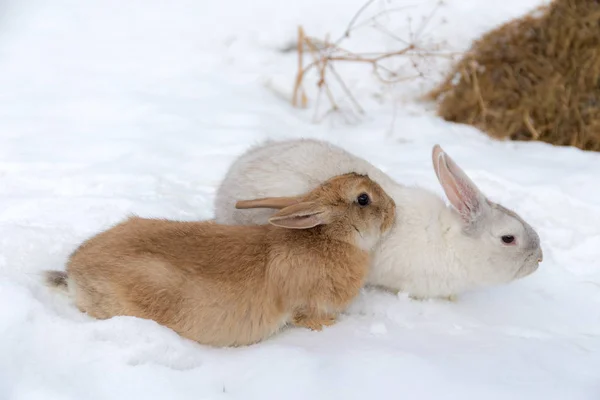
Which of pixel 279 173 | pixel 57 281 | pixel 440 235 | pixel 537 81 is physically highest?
pixel 537 81

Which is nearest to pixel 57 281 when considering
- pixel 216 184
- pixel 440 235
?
pixel 216 184

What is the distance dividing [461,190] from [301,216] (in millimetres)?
1001

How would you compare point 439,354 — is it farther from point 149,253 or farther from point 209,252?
point 149,253

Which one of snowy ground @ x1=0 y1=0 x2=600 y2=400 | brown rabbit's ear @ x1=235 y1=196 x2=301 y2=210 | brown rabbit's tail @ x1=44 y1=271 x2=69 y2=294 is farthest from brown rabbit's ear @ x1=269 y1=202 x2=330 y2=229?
brown rabbit's tail @ x1=44 y1=271 x2=69 y2=294

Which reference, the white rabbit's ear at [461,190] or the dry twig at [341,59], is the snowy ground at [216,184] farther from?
the white rabbit's ear at [461,190]

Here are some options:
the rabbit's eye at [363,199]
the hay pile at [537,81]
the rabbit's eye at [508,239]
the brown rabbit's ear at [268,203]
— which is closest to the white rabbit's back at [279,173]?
the brown rabbit's ear at [268,203]

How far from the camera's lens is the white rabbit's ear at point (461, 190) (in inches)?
134

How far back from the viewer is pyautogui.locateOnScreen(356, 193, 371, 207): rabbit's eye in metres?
3.13

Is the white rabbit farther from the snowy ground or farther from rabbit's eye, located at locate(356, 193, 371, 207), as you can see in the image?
rabbit's eye, located at locate(356, 193, 371, 207)

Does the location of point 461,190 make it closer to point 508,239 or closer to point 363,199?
point 508,239

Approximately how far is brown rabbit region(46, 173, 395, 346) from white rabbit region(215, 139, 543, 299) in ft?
0.91

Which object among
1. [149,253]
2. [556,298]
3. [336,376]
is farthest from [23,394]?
[556,298]

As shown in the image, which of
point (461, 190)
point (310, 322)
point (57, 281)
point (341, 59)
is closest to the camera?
point (57, 281)

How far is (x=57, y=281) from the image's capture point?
9.49 feet
